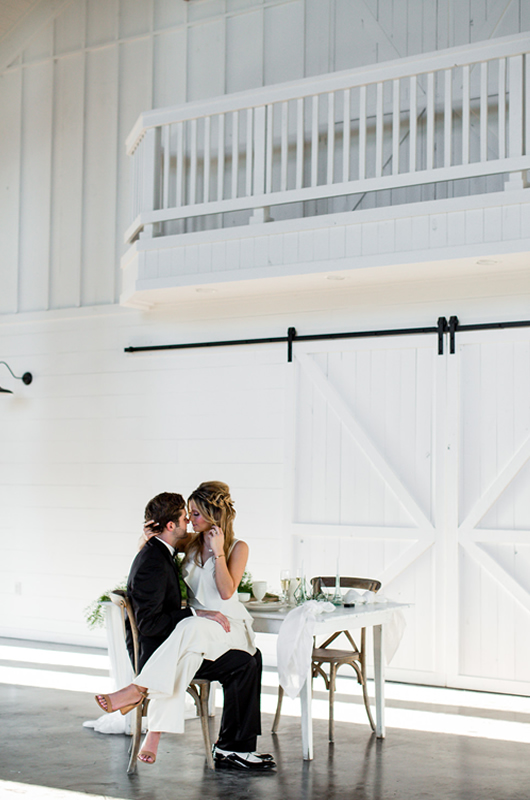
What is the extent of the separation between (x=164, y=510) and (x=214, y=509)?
0.84 feet

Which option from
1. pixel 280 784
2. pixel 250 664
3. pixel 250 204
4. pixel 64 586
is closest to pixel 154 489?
pixel 64 586

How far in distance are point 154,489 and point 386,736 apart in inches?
125

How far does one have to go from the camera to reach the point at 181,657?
3.98 m

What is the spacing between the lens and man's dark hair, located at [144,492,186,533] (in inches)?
167

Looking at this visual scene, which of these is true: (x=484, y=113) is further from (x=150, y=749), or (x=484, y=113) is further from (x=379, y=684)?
(x=150, y=749)

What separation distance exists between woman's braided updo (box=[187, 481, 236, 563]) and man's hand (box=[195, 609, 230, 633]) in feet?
0.92

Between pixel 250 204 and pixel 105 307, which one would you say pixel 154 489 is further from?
pixel 250 204

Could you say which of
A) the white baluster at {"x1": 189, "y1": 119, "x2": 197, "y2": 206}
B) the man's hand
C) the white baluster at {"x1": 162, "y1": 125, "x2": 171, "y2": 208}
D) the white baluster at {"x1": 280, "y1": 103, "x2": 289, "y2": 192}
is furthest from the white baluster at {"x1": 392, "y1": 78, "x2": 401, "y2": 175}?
the man's hand

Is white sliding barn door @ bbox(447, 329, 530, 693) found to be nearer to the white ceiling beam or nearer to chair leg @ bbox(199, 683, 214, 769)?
chair leg @ bbox(199, 683, 214, 769)

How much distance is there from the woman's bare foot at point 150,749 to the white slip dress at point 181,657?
44mm

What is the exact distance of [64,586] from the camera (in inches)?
293

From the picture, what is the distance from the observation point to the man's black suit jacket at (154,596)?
4051 mm

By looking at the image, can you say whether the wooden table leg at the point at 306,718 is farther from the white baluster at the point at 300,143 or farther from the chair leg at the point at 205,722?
the white baluster at the point at 300,143

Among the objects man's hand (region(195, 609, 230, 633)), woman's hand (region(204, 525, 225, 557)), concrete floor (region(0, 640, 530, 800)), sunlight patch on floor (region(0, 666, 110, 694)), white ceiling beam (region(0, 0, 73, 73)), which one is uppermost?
white ceiling beam (region(0, 0, 73, 73))
